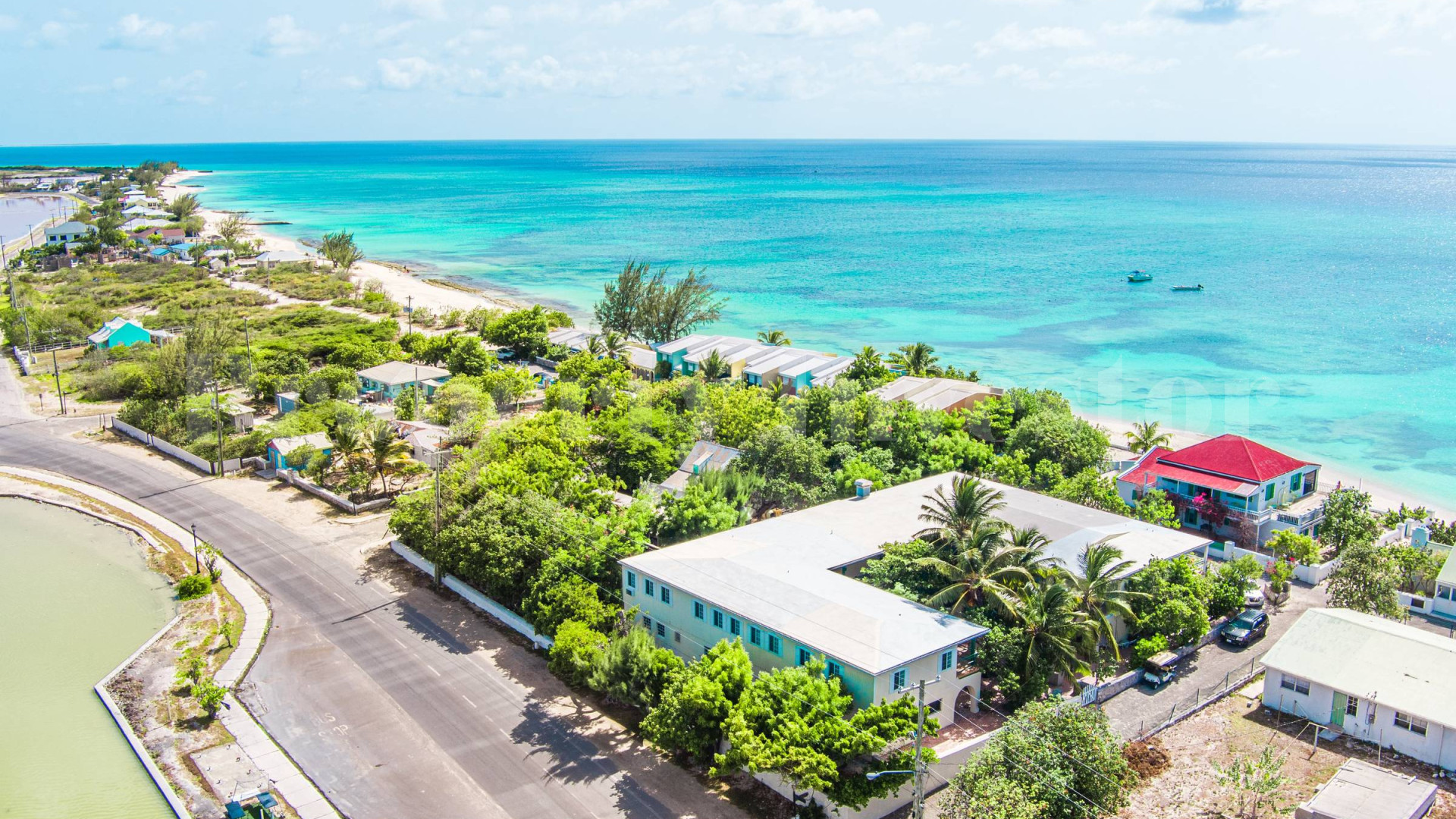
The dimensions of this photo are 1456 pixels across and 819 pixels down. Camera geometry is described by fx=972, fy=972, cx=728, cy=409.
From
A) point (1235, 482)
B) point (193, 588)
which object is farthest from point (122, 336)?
point (1235, 482)

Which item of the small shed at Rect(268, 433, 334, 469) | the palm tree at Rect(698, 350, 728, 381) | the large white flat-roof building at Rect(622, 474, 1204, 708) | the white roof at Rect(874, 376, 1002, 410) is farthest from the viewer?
the palm tree at Rect(698, 350, 728, 381)

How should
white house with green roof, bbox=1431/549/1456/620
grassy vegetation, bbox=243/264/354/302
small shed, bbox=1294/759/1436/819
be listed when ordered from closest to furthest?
small shed, bbox=1294/759/1436/819 → white house with green roof, bbox=1431/549/1456/620 → grassy vegetation, bbox=243/264/354/302

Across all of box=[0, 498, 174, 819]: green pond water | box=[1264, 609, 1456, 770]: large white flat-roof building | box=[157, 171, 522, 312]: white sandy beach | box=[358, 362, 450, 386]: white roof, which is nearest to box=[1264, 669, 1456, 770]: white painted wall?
box=[1264, 609, 1456, 770]: large white flat-roof building

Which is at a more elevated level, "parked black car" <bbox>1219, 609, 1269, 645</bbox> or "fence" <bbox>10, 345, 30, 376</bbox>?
"fence" <bbox>10, 345, 30, 376</bbox>

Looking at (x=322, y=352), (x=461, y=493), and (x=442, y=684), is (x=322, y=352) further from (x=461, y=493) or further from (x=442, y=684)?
(x=442, y=684)

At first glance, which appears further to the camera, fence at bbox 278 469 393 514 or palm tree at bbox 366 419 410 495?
palm tree at bbox 366 419 410 495

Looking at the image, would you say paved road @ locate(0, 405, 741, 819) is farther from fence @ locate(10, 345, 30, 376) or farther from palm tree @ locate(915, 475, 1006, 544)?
fence @ locate(10, 345, 30, 376)

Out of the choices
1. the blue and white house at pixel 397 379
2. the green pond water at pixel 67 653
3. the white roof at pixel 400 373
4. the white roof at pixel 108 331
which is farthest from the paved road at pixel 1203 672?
the white roof at pixel 108 331

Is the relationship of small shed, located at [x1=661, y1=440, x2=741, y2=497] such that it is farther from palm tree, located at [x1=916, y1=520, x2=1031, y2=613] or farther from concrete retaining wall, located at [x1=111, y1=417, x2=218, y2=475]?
concrete retaining wall, located at [x1=111, y1=417, x2=218, y2=475]

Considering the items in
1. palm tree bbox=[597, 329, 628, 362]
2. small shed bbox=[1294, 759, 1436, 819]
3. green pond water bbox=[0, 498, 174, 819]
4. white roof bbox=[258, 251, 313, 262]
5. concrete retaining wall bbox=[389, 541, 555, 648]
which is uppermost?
white roof bbox=[258, 251, 313, 262]
